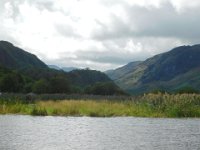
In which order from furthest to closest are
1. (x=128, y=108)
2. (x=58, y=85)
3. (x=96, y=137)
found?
(x=58, y=85)
(x=128, y=108)
(x=96, y=137)

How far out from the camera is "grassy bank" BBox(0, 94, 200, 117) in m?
47.6

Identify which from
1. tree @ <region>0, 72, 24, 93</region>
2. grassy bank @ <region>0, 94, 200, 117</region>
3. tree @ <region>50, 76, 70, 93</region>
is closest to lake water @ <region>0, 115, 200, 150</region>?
grassy bank @ <region>0, 94, 200, 117</region>

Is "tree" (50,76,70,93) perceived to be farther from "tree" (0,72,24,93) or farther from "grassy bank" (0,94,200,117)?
"grassy bank" (0,94,200,117)

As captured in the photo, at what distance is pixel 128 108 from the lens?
165ft

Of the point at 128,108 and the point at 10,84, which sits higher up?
the point at 10,84

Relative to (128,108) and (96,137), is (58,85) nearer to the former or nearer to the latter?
(128,108)

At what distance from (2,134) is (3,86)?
11929 cm

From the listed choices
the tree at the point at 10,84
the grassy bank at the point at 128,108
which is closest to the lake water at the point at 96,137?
the grassy bank at the point at 128,108

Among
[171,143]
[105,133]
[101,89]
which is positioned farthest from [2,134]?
[101,89]

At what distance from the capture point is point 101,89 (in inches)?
7111

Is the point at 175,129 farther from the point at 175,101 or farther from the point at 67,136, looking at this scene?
the point at 175,101

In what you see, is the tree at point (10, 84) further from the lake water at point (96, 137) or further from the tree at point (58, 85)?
the lake water at point (96, 137)

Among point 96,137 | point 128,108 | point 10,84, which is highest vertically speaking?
point 10,84

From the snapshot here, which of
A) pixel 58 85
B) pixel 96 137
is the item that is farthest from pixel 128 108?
pixel 58 85
